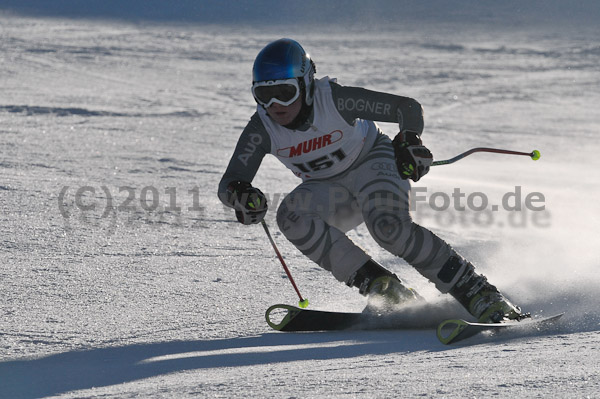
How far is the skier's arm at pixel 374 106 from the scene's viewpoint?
14.0 feet

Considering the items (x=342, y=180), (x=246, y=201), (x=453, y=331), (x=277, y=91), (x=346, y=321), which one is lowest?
(x=346, y=321)

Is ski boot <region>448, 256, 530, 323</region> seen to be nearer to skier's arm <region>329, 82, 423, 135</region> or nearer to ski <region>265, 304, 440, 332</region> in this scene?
ski <region>265, 304, 440, 332</region>

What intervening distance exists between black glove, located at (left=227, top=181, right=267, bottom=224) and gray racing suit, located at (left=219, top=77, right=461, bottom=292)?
0.07 meters

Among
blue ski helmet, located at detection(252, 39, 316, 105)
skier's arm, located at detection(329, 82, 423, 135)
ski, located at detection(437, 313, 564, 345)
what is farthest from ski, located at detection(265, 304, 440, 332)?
blue ski helmet, located at detection(252, 39, 316, 105)

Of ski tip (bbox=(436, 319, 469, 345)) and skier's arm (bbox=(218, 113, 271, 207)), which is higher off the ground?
skier's arm (bbox=(218, 113, 271, 207))

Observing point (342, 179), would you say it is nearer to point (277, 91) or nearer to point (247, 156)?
point (247, 156)

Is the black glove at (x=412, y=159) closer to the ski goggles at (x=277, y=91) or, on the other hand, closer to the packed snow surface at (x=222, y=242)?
the ski goggles at (x=277, y=91)

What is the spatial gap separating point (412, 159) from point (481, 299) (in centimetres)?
71

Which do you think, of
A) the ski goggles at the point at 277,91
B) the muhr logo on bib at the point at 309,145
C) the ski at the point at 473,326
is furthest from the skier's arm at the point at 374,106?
the ski at the point at 473,326

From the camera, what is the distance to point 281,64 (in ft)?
13.3

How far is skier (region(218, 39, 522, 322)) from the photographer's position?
407 centimetres

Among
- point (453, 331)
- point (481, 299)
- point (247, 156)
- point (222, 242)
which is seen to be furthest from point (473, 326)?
point (222, 242)

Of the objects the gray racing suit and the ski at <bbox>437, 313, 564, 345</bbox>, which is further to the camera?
the gray racing suit

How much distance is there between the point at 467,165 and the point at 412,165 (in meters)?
5.52
